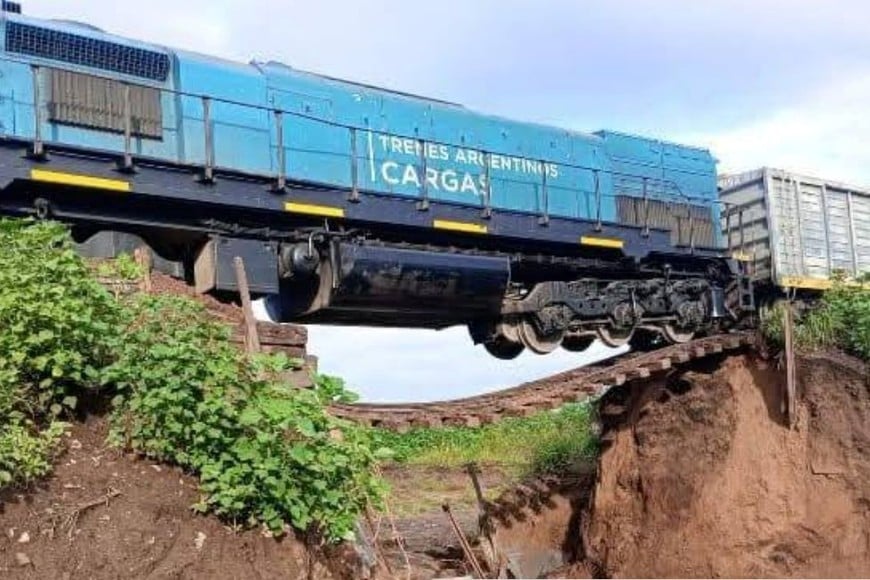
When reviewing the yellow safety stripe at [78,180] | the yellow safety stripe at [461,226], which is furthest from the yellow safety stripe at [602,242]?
the yellow safety stripe at [78,180]

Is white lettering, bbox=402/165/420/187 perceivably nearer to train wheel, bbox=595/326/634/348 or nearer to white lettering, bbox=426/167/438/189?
white lettering, bbox=426/167/438/189

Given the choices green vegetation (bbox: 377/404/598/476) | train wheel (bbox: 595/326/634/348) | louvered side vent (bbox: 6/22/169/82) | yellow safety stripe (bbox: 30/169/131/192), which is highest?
louvered side vent (bbox: 6/22/169/82)

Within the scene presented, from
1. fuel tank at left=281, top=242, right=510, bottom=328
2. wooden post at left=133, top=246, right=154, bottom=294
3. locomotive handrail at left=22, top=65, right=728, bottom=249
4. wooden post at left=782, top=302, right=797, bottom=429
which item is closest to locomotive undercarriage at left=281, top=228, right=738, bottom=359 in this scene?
fuel tank at left=281, top=242, right=510, bottom=328

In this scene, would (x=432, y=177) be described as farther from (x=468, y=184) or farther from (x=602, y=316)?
(x=602, y=316)

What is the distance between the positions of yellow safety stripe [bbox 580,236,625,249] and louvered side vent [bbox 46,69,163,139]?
223 inches

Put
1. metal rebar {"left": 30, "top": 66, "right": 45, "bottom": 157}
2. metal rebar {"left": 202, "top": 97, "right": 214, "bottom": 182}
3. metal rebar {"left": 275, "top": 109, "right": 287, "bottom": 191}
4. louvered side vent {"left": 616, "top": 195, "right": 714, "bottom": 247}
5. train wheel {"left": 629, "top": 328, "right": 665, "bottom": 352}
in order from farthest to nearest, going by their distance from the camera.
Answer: louvered side vent {"left": 616, "top": 195, "right": 714, "bottom": 247}
train wheel {"left": 629, "top": 328, "right": 665, "bottom": 352}
metal rebar {"left": 275, "top": 109, "right": 287, "bottom": 191}
metal rebar {"left": 202, "top": 97, "right": 214, "bottom": 182}
metal rebar {"left": 30, "top": 66, "right": 45, "bottom": 157}

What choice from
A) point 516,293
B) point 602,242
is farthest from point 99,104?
point 602,242

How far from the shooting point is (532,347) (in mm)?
12477

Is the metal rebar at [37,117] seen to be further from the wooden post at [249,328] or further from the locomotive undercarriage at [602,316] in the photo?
the locomotive undercarriage at [602,316]

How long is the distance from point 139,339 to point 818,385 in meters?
9.52

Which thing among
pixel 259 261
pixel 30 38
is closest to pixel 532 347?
pixel 259 261

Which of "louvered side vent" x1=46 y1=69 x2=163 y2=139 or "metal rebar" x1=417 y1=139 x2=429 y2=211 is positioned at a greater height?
"louvered side vent" x1=46 y1=69 x2=163 y2=139

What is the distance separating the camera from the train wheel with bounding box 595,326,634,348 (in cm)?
1286

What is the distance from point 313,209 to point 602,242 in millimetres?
4518
